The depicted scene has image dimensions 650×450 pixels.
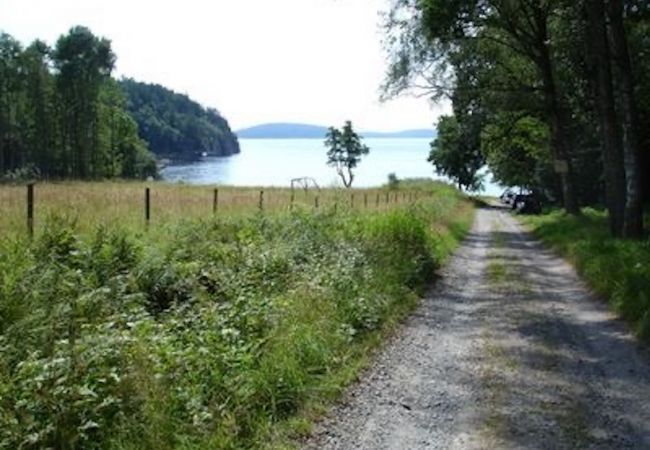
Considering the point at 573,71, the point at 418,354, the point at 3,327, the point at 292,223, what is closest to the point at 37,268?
→ the point at 3,327

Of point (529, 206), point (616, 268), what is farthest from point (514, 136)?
point (616, 268)

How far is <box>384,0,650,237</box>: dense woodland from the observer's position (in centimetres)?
1792

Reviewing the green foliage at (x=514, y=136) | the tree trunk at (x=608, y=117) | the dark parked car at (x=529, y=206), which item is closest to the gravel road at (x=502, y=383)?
the tree trunk at (x=608, y=117)

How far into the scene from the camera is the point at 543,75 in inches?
1178

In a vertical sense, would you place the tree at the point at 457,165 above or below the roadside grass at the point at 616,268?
above

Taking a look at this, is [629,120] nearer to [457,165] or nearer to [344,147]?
[457,165]

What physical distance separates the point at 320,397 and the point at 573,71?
24.9m

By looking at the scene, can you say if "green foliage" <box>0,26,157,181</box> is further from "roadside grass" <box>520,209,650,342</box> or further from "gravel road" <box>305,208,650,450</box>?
"gravel road" <box>305,208,650,450</box>

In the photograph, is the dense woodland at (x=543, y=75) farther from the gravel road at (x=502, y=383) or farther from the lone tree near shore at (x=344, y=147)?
the lone tree near shore at (x=344, y=147)

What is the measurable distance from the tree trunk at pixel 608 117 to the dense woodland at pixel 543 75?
1.0 inches

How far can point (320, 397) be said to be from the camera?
6.73m

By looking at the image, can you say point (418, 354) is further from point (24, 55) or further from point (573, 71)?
point (24, 55)

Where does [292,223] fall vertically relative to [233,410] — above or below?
above

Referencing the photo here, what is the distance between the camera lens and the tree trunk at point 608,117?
17.6 meters
